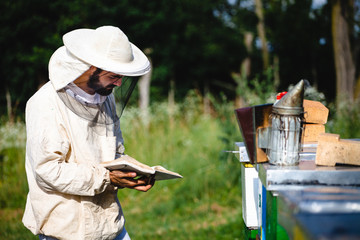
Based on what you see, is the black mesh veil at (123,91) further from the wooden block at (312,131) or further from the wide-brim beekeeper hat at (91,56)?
the wooden block at (312,131)

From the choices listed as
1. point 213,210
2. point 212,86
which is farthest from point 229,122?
point 212,86

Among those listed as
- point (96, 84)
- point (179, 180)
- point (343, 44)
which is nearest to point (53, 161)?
point (96, 84)

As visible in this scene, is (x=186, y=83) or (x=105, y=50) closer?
(x=105, y=50)

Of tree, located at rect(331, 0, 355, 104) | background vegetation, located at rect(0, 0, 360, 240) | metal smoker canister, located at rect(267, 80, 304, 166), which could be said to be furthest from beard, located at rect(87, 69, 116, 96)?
tree, located at rect(331, 0, 355, 104)

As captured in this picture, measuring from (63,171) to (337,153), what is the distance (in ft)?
4.57

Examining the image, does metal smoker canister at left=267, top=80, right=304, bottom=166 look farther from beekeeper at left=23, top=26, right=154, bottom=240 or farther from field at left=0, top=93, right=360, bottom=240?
field at left=0, top=93, right=360, bottom=240

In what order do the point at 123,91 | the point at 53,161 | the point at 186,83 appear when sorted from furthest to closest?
the point at 186,83 < the point at 123,91 < the point at 53,161

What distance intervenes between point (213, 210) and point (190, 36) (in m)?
14.2

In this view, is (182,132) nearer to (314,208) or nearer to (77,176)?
(77,176)

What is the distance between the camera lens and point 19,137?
6.79m

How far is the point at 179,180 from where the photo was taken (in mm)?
6551

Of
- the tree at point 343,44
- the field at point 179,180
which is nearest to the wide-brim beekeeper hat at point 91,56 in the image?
the field at point 179,180

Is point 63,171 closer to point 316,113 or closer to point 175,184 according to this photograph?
point 316,113

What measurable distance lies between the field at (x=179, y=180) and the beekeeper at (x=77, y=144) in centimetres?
272
